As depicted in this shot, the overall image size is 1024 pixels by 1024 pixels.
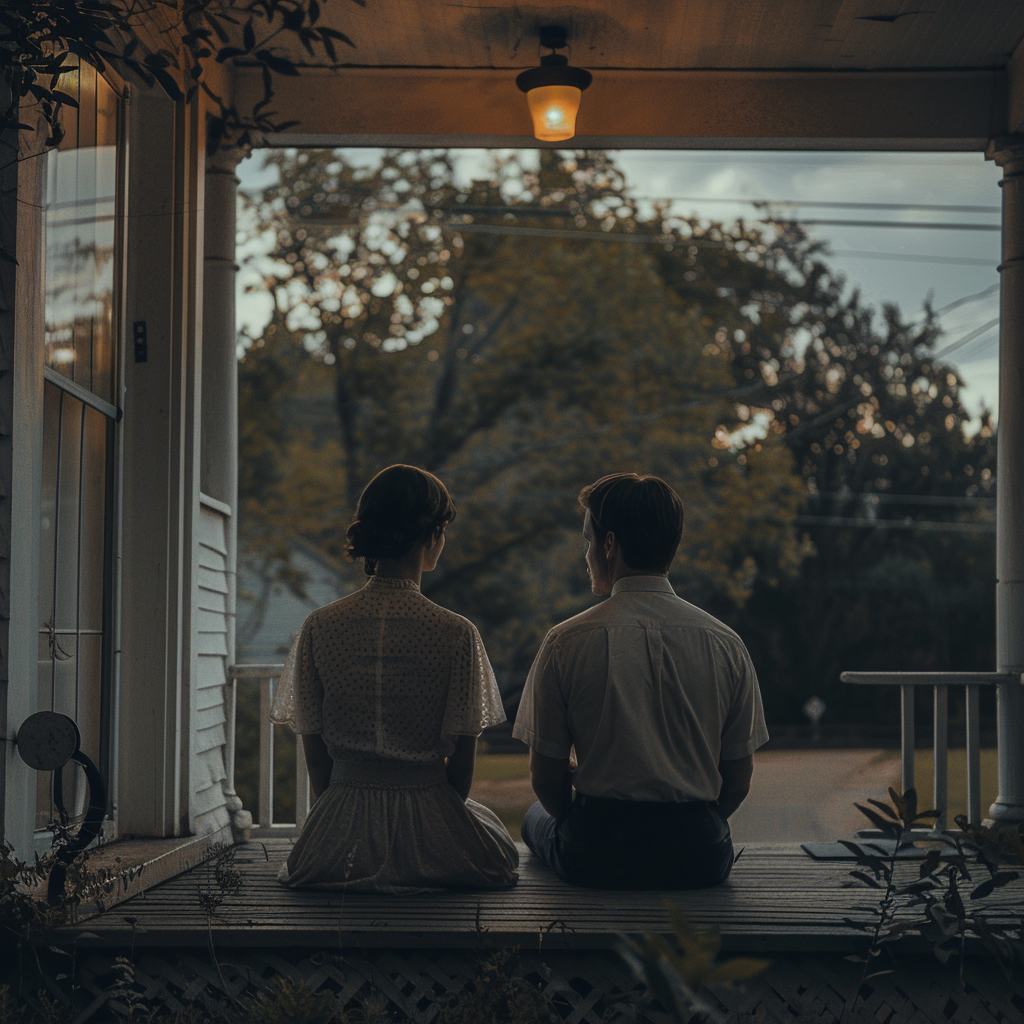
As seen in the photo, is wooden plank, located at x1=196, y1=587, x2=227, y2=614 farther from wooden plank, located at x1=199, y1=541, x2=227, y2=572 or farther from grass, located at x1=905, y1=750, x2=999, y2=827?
grass, located at x1=905, y1=750, x2=999, y2=827

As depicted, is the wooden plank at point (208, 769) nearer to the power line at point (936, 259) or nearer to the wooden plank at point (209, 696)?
the wooden plank at point (209, 696)

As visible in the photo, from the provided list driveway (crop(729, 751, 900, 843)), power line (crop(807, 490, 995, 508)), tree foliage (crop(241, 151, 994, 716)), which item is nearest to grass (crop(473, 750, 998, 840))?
driveway (crop(729, 751, 900, 843))

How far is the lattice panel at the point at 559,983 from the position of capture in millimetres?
2148

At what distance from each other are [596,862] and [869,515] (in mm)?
17866

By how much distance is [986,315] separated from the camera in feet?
59.6

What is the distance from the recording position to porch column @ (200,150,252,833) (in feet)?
12.4

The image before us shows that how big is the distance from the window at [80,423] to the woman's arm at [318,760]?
2.03ft

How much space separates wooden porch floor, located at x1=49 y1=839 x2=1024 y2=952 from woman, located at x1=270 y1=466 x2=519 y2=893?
0.27ft

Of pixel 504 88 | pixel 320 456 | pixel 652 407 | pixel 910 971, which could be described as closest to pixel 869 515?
pixel 652 407

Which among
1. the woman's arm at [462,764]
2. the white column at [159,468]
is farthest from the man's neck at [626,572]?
the white column at [159,468]

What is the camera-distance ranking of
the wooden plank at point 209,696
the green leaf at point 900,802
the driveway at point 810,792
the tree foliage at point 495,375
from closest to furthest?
the green leaf at point 900,802
the wooden plank at point 209,696
the tree foliage at point 495,375
the driveway at point 810,792

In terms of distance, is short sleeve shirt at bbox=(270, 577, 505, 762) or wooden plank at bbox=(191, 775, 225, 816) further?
wooden plank at bbox=(191, 775, 225, 816)

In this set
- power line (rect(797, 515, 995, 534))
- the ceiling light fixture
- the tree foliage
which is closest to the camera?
the ceiling light fixture

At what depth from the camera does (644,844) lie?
257cm
